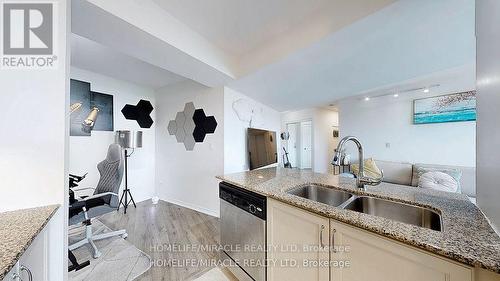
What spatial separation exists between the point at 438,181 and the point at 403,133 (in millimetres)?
1286

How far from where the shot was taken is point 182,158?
353 cm

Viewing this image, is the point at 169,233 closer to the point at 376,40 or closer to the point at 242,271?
the point at 242,271

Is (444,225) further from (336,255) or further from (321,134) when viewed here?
(321,134)

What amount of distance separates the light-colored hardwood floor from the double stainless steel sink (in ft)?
4.10

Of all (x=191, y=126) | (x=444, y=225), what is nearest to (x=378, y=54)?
(x=444, y=225)

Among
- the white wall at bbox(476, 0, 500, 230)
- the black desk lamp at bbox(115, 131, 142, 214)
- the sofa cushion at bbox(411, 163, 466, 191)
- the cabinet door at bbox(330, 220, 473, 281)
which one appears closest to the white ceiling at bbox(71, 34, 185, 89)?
the black desk lamp at bbox(115, 131, 142, 214)

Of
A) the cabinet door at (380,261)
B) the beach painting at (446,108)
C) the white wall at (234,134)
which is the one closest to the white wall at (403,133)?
the beach painting at (446,108)

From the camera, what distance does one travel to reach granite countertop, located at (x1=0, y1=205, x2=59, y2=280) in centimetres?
57

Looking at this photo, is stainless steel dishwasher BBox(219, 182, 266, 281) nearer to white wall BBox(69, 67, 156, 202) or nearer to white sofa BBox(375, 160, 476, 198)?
white wall BBox(69, 67, 156, 202)

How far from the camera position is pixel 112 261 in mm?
1840

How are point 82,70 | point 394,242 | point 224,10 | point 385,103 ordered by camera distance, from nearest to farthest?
1. point 394,242
2. point 224,10
3. point 82,70
4. point 385,103

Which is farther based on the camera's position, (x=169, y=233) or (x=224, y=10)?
(x=169, y=233)

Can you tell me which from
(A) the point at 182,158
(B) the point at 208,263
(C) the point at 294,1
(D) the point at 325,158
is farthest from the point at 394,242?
(D) the point at 325,158

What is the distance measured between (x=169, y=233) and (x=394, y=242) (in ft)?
8.12
